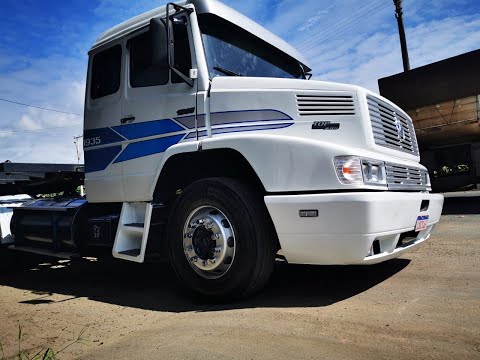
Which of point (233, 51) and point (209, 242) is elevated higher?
point (233, 51)

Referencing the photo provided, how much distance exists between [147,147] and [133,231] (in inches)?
35.5

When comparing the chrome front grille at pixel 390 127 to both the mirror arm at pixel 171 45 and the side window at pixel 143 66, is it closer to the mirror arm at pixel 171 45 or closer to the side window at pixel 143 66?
the mirror arm at pixel 171 45

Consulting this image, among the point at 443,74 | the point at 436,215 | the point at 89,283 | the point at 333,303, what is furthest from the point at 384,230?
the point at 443,74

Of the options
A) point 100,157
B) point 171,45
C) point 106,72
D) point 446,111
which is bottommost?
point 100,157

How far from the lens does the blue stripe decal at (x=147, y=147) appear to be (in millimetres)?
4273

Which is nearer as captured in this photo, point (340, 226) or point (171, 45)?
point (340, 226)

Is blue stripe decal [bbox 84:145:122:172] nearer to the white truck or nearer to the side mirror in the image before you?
the white truck

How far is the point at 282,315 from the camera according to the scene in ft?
10.5

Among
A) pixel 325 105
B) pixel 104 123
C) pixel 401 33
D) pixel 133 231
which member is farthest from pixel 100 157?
pixel 401 33

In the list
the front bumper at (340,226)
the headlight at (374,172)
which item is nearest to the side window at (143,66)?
the front bumper at (340,226)

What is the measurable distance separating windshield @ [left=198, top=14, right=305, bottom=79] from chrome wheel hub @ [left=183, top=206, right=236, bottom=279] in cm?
141

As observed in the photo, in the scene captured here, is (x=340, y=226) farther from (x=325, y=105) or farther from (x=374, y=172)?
(x=325, y=105)

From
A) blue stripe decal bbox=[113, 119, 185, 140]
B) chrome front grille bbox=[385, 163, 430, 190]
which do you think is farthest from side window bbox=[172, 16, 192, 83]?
chrome front grille bbox=[385, 163, 430, 190]

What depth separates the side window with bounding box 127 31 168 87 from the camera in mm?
4469
